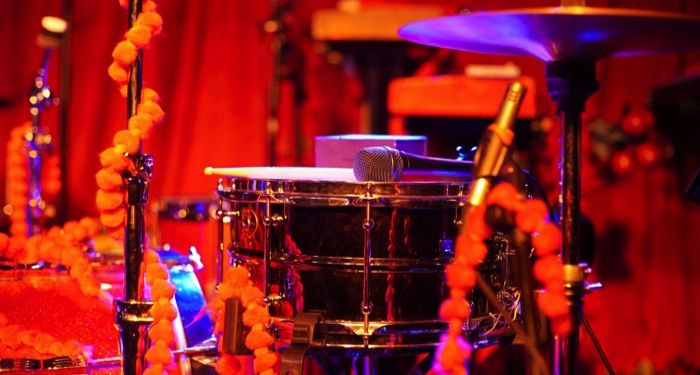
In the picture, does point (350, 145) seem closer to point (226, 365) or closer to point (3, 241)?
point (226, 365)

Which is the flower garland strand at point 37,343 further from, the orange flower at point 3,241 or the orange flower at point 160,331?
the orange flower at point 3,241

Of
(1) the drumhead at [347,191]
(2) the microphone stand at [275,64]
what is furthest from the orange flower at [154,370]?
(2) the microphone stand at [275,64]

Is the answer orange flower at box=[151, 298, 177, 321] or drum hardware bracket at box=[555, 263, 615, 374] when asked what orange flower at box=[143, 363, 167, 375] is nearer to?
orange flower at box=[151, 298, 177, 321]

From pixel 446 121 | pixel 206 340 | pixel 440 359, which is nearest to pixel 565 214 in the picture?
pixel 440 359

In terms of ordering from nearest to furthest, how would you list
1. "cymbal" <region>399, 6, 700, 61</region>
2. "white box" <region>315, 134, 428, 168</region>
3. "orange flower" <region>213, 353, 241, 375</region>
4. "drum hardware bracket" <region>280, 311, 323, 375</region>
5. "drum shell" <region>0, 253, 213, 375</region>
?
"cymbal" <region>399, 6, 700, 61</region>, "drum hardware bracket" <region>280, 311, 323, 375</region>, "orange flower" <region>213, 353, 241, 375</region>, "drum shell" <region>0, 253, 213, 375</region>, "white box" <region>315, 134, 428, 168</region>

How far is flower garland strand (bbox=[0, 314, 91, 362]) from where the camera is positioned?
2092 mm

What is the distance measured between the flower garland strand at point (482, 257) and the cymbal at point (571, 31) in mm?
304

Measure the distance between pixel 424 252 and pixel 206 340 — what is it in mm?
787

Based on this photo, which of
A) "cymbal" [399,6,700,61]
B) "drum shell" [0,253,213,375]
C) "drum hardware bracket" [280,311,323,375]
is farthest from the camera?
"drum shell" [0,253,213,375]

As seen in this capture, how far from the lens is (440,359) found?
1.70 meters

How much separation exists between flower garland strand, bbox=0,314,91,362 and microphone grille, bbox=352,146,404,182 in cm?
85

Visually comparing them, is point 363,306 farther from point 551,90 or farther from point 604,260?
point 604,260

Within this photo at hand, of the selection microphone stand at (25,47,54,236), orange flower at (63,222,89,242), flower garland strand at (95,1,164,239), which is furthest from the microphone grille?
microphone stand at (25,47,54,236)

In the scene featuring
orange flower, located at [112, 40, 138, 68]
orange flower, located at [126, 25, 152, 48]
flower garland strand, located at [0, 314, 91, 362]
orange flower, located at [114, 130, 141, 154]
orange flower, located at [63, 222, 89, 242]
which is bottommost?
flower garland strand, located at [0, 314, 91, 362]
